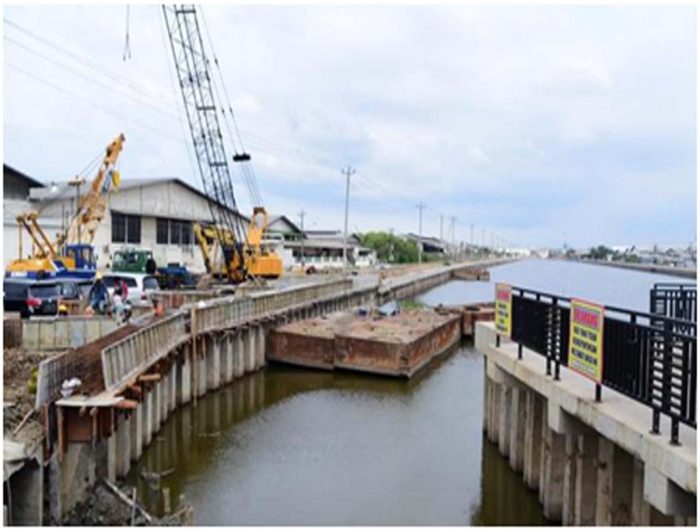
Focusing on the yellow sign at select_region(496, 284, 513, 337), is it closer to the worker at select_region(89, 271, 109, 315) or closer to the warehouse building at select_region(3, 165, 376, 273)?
the worker at select_region(89, 271, 109, 315)

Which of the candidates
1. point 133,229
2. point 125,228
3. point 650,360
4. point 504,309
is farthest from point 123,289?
point 133,229

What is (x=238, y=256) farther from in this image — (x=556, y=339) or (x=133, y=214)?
(x=556, y=339)

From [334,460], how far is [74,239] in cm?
3204

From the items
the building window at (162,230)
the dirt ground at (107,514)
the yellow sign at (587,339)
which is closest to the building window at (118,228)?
the building window at (162,230)

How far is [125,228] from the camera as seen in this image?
157ft

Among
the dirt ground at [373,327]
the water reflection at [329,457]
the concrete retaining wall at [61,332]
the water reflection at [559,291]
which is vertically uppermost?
the concrete retaining wall at [61,332]

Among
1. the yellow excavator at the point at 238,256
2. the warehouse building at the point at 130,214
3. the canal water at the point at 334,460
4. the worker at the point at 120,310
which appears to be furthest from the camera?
the warehouse building at the point at 130,214

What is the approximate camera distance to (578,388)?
9375 millimetres

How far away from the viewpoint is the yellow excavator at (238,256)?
138ft

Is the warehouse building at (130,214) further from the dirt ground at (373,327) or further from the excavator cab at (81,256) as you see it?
the dirt ground at (373,327)

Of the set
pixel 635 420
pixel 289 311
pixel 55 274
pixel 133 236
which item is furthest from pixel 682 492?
pixel 133 236

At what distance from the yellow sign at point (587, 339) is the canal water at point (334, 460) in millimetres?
4011

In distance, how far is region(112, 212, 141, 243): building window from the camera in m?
46.7

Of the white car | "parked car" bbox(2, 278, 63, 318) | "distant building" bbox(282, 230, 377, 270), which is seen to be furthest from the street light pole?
"distant building" bbox(282, 230, 377, 270)
